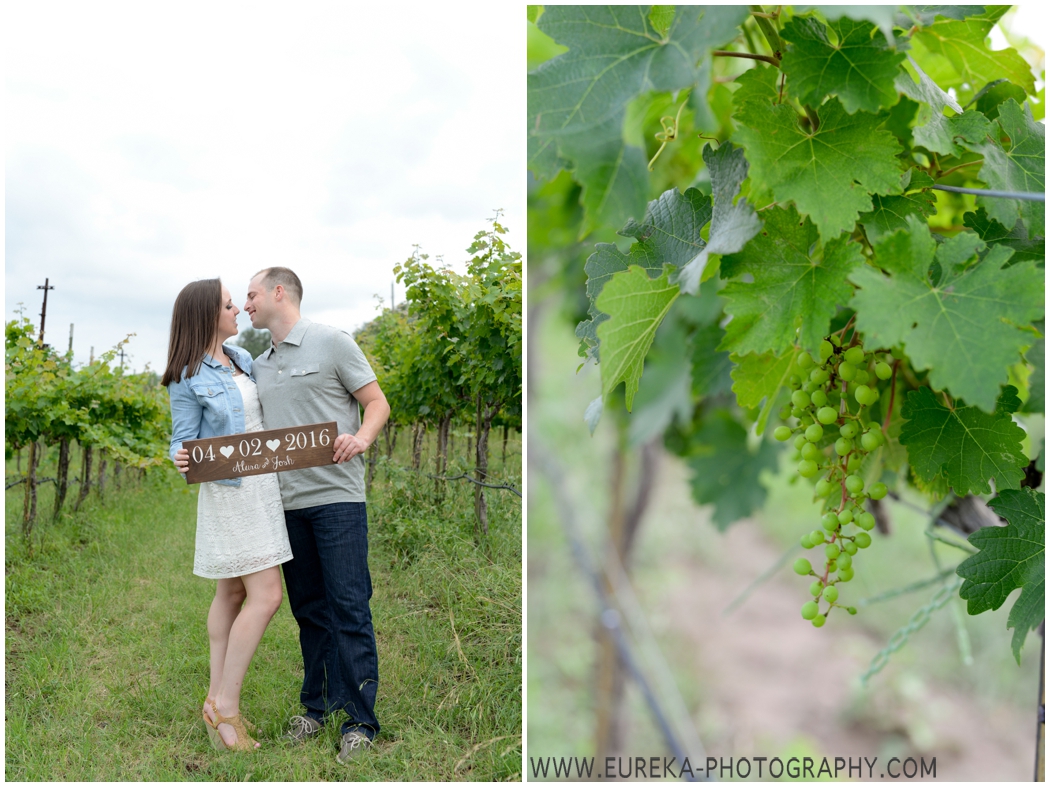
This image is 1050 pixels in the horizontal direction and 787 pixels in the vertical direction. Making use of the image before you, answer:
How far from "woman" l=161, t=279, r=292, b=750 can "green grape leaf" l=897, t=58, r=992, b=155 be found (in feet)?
5.11

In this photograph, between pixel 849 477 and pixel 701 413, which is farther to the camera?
pixel 701 413

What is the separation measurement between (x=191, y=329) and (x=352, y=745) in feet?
3.64

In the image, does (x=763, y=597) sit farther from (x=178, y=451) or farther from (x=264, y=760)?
(x=178, y=451)

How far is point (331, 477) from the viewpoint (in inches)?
72.3

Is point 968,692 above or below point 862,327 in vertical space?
below

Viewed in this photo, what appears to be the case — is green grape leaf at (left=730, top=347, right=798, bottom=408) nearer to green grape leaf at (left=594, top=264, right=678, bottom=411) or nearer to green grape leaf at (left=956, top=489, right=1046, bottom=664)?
green grape leaf at (left=594, top=264, right=678, bottom=411)

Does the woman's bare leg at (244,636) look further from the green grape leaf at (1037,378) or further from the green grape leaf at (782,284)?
the green grape leaf at (1037,378)

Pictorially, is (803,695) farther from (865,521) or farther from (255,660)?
(865,521)

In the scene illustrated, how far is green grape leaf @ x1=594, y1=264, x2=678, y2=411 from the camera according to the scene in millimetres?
675

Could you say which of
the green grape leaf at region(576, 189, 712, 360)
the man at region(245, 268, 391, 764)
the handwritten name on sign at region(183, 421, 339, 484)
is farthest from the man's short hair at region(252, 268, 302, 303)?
the green grape leaf at region(576, 189, 712, 360)

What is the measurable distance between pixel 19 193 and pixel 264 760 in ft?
5.58

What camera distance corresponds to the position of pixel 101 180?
2.34 meters

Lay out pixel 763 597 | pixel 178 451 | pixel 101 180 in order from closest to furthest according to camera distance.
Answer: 1. pixel 178 451
2. pixel 101 180
3. pixel 763 597

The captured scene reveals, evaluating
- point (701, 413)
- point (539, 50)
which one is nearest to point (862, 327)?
point (539, 50)
